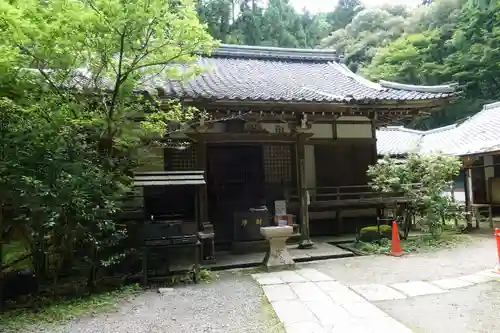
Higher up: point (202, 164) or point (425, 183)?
point (202, 164)

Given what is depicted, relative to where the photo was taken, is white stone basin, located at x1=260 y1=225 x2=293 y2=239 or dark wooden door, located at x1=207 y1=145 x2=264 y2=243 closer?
white stone basin, located at x1=260 y1=225 x2=293 y2=239

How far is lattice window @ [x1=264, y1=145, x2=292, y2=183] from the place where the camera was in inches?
375

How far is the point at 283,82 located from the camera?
34.1 feet

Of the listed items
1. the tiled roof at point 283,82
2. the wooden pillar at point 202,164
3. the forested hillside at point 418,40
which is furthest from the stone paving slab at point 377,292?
the forested hillside at point 418,40

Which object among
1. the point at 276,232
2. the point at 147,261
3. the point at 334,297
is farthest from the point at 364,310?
the point at 147,261

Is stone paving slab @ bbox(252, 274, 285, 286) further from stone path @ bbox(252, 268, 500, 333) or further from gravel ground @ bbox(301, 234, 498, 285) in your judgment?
gravel ground @ bbox(301, 234, 498, 285)

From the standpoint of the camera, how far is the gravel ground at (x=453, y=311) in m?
3.90

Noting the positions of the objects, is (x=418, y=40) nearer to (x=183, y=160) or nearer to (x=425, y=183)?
(x=425, y=183)

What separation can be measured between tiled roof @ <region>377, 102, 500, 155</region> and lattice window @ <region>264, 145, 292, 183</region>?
144 inches

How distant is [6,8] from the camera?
4.15 meters

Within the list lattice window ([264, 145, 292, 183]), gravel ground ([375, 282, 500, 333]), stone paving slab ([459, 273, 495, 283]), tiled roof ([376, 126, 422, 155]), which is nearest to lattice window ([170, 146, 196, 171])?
lattice window ([264, 145, 292, 183])

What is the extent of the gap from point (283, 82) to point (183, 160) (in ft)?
12.9

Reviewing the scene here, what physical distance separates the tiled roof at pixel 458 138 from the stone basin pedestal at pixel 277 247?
5.33 m

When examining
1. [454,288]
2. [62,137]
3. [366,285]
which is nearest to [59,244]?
[62,137]
